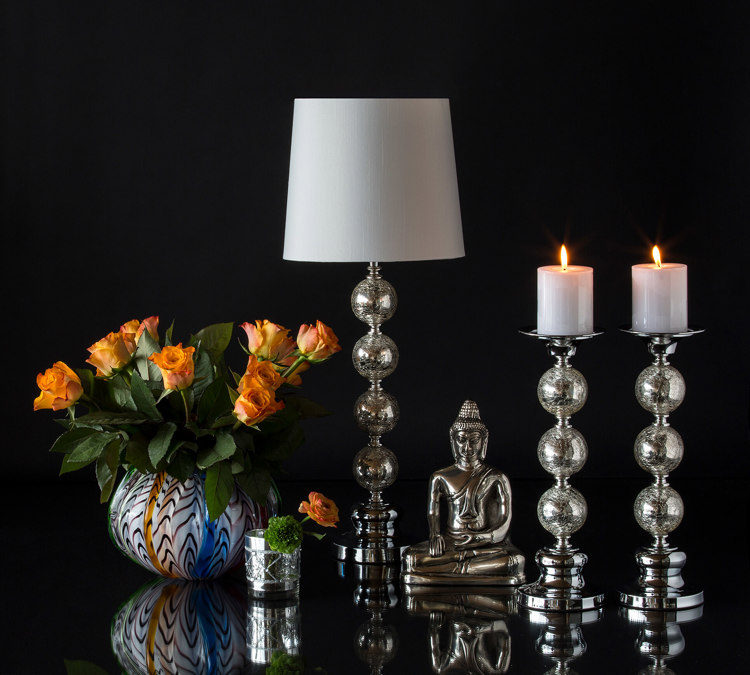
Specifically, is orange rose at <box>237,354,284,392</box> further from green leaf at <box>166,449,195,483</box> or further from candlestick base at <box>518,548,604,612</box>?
candlestick base at <box>518,548,604,612</box>

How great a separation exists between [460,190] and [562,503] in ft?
2.53

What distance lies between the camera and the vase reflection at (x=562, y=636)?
1163mm

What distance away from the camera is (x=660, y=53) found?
1885 millimetres

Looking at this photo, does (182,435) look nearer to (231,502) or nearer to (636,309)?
(231,502)

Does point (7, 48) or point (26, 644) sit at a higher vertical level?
point (7, 48)

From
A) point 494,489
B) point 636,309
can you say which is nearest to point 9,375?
point 494,489

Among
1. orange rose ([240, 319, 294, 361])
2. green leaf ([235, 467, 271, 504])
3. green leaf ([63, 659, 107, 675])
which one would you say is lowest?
green leaf ([63, 659, 107, 675])

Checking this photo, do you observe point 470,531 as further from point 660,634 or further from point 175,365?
point 175,365

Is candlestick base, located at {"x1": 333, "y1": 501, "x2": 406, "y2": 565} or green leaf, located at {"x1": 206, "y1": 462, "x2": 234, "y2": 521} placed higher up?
green leaf, located at {"x1": 206, "y1": 462, "x2": 234, "y2": 521}

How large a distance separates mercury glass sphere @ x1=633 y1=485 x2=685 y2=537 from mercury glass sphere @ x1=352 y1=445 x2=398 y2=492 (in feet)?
1.22

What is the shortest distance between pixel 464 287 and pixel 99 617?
0.91 meters

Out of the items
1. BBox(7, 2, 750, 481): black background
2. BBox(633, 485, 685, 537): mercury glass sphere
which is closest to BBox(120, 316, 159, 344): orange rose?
BBox(7, 2, 750, 481): black background

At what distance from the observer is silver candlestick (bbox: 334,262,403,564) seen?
1.51m

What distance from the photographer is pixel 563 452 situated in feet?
4.24
